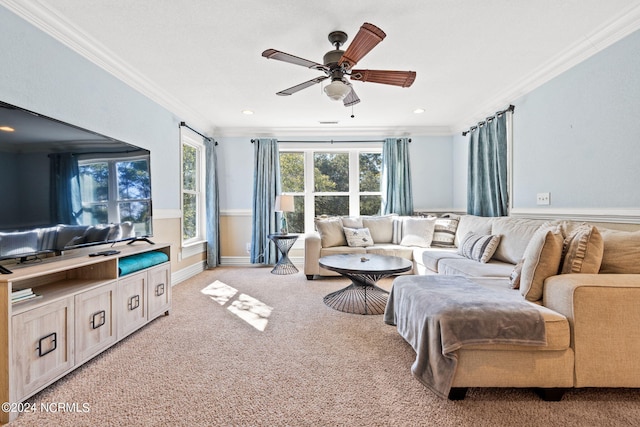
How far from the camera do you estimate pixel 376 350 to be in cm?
197

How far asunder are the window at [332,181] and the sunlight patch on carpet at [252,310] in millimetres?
2230

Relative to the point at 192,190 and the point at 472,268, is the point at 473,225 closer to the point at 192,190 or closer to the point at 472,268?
the point at 472,268

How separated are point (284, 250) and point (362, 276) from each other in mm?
1928

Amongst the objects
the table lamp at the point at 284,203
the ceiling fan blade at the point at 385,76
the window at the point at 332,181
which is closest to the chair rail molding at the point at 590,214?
the ceiling fan blade at the point at 385,76

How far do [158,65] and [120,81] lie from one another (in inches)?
Answer: 15.7

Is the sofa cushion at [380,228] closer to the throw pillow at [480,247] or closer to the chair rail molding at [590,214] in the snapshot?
the throw pillow at [480,247]

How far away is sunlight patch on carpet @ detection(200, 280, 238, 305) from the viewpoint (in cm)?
310

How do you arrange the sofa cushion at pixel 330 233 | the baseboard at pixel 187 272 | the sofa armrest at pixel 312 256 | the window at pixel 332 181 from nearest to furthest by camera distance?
the baseboard at pixel 187 272
the sofa armrest at pixel 312 256
the sofa cushion at pixel 330 233
the window at pixel 332 181

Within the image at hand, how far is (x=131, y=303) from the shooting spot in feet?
7.20

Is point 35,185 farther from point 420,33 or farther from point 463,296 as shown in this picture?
point 420,33

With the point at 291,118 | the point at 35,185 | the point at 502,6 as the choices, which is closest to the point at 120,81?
the point at 35,185

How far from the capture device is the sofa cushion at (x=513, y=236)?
2.65 m

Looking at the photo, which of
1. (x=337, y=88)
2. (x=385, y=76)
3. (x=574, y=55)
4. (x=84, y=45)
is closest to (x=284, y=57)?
(x=337, y=88)

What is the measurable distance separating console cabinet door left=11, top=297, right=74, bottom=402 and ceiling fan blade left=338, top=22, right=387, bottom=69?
2.28 metres
